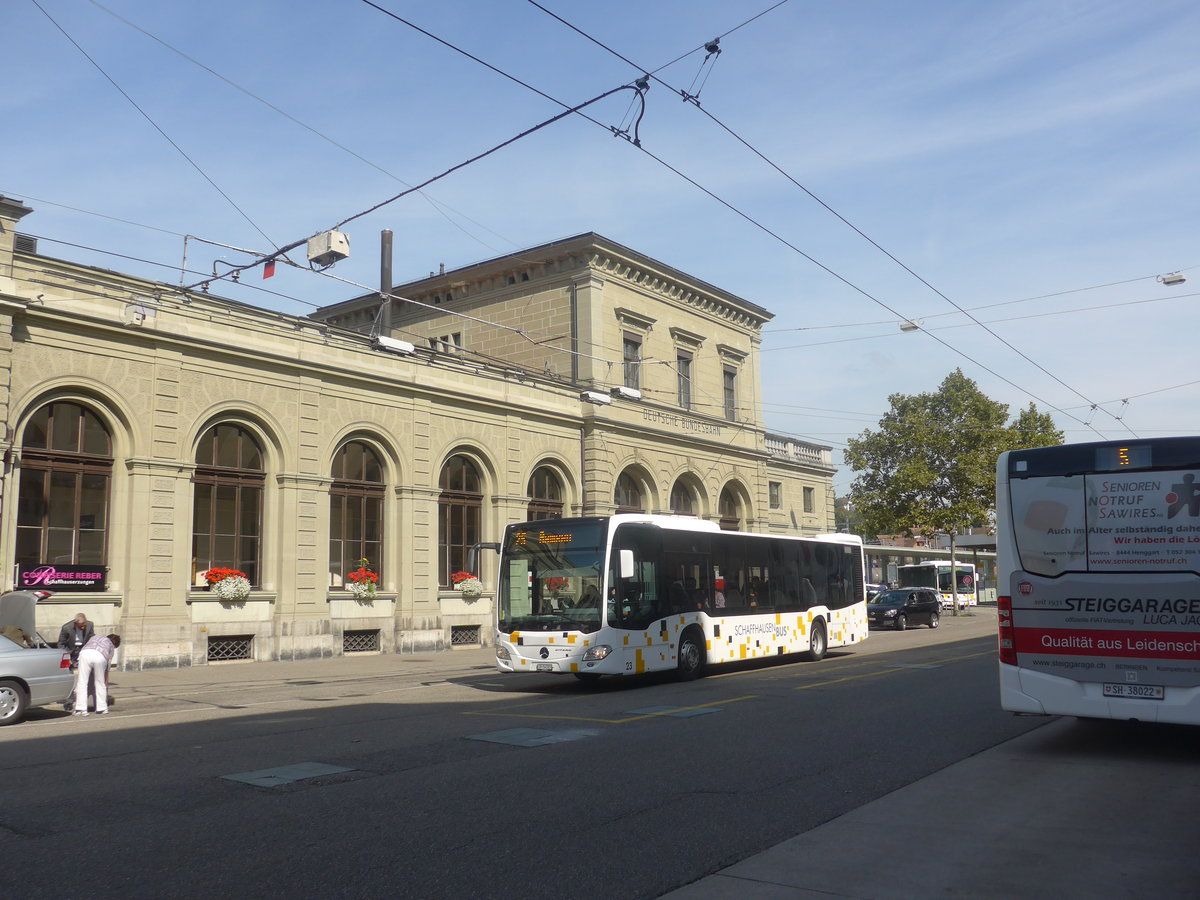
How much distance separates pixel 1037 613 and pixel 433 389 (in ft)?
68.1

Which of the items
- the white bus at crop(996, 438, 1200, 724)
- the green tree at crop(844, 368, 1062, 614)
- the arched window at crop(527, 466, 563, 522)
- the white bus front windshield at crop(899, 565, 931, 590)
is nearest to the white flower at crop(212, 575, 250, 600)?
the arched window at crop(527, 466, 563, 522)

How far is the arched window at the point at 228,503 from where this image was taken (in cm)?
2311

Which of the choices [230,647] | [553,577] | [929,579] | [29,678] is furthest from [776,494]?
[29,678]

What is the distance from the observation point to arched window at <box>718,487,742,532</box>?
1609 inches

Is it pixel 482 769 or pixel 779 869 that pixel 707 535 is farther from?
pixel 779 869

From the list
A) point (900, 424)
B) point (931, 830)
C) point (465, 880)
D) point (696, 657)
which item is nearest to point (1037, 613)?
point (931, 830)

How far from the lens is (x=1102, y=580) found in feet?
32.1

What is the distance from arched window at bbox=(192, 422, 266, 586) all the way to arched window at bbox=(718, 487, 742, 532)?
20.9 meters

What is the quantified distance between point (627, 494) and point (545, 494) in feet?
13.5

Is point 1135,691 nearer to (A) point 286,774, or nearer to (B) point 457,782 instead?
(B) point 457,782

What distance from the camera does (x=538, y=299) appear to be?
36.0 metres

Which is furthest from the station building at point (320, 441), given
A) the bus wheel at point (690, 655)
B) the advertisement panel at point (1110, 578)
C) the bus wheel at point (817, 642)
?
the advertisement panel at point (1110, 578)

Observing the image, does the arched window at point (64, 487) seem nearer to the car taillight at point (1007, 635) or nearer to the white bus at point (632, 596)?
the white bus at point (632, 596)

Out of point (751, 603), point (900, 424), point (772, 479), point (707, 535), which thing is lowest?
point (751, 603)
